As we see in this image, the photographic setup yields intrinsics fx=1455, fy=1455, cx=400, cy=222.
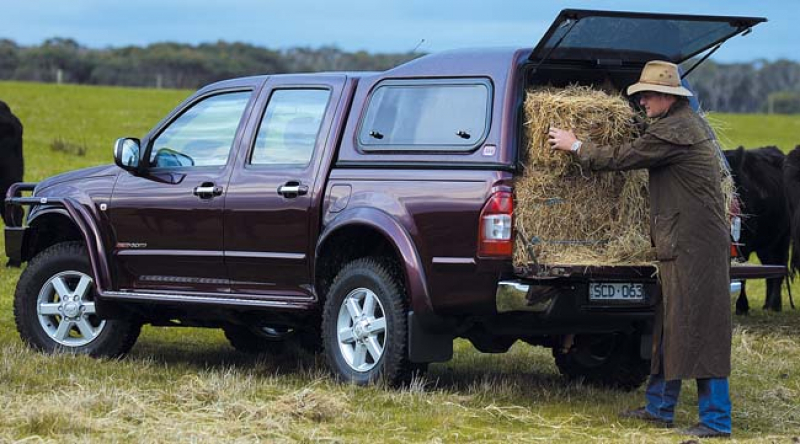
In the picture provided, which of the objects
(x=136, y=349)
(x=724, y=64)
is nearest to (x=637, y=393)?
(x=136, y=349)

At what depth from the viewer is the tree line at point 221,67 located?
8275 centimetres

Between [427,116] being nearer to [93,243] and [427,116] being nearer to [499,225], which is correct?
[499,225]

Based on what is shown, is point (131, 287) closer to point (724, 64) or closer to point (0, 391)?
point (0, 391)

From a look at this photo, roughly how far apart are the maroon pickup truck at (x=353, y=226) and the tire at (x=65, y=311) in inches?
0.6

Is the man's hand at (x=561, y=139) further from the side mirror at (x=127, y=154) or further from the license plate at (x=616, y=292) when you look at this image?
the side mirror at (x=127, y=154)

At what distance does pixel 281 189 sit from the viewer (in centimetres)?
958

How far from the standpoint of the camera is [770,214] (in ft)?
54.8

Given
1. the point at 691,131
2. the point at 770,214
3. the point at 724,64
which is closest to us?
the point at 691,131

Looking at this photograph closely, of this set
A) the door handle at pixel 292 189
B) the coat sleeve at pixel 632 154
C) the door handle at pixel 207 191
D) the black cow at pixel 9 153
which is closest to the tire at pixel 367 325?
the door handle at pixel 292 189

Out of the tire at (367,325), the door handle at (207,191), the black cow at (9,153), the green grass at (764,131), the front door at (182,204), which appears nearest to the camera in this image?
the tire at (367,325)

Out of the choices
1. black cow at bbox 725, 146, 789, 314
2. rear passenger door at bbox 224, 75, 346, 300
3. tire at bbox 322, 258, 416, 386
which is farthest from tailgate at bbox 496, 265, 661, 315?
black cow at bbox 725, 146, 789, 314

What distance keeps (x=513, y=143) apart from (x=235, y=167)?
2.28 m

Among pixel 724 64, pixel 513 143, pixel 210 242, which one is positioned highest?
pixel 724 64

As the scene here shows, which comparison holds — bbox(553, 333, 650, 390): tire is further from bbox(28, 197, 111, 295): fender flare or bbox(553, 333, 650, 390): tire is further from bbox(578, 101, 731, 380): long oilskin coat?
bbox(28, 197, 111, 295): fender flare
